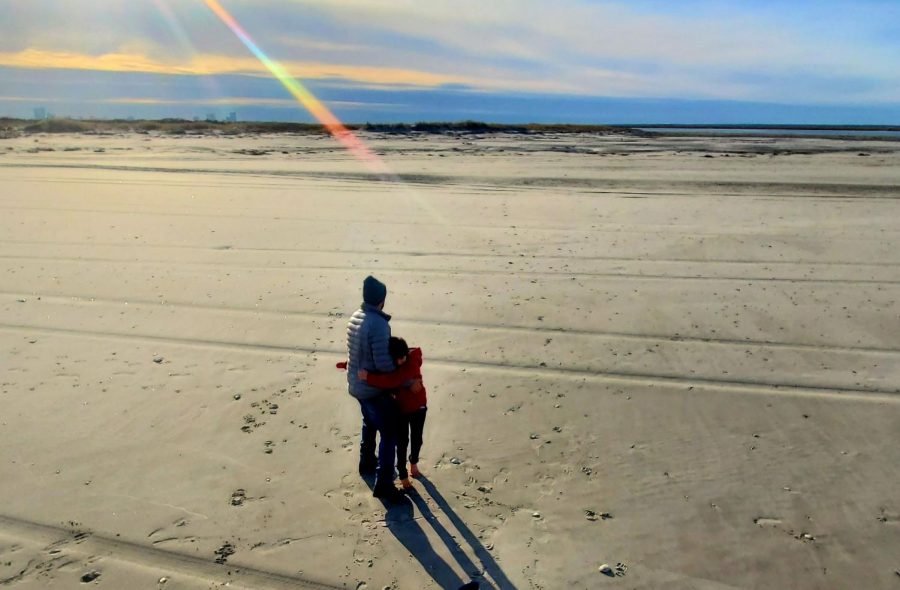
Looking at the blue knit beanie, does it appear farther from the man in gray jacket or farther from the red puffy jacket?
the red puffy jacket

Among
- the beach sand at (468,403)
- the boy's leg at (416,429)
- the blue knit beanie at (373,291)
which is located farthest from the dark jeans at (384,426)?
the blue knit beanie at (373,291)

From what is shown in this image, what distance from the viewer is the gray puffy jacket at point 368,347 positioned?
14.1ft

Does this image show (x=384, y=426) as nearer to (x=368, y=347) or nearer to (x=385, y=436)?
(x=385, y=436)

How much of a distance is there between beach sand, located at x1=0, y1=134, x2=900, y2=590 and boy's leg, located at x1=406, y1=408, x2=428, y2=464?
261mm

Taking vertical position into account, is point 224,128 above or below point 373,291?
above

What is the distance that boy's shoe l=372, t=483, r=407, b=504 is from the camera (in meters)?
4.59

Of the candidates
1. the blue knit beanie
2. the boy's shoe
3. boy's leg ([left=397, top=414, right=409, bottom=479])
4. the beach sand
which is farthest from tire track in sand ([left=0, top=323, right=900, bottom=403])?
the blue knit beanie

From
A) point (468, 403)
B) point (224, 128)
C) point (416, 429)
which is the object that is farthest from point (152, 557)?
point (224, 128)

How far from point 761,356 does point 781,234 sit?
6.57m

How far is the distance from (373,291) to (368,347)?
369 millimetres

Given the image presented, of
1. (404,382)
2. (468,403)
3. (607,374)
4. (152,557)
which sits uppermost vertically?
(404,382)

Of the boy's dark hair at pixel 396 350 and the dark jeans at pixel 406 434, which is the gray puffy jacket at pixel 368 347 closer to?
the boy's dark hair at pixel 396 350

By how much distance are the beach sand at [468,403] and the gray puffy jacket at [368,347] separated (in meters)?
0.84

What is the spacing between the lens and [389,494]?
4.59 metres
